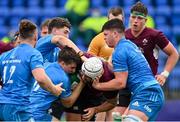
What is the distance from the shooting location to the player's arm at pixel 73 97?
970cm

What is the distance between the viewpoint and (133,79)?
31.2 feet

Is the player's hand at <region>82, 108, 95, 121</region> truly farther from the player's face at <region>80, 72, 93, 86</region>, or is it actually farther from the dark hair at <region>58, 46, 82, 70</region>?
the dark hair at <region>58, 46, 82, 70</region>

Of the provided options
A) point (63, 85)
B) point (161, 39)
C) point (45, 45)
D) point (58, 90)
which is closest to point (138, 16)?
point (161, 39)

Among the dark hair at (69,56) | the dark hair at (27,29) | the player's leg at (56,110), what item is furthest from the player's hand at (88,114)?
the dark hair at (27,29)

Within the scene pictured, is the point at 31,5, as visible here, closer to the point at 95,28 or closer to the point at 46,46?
the point at 95,28

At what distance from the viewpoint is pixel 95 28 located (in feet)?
65.4

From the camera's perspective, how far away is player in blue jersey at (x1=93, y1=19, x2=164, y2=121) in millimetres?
9398

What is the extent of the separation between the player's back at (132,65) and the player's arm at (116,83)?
0.07 metres

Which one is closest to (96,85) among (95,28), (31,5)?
(95,28)

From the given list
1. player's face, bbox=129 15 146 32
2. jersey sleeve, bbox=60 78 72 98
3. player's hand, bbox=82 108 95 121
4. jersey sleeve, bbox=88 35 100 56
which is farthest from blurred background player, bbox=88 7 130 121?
jersey sleeve, bbox=60 78 72 98

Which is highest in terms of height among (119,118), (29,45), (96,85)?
(29,45)

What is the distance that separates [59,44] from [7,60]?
97 cm

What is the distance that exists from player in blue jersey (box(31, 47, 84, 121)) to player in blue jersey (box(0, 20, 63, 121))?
31 cm

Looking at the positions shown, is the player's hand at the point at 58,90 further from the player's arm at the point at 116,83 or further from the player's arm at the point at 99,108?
the player's arm at the point at 99,108
